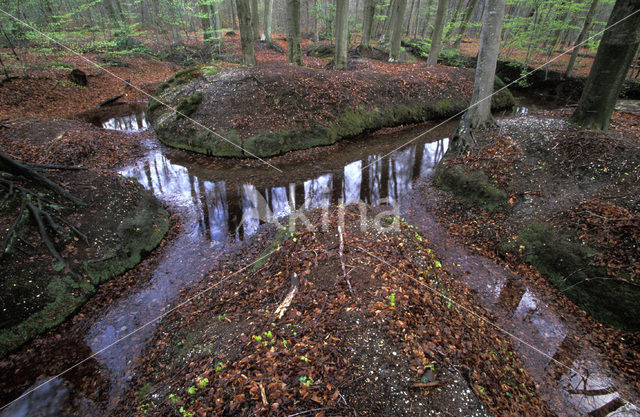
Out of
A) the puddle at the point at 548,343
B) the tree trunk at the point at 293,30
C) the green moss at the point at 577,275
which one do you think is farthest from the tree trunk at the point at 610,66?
the tree trunk at the point at 293,30

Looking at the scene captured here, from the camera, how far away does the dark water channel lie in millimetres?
3779

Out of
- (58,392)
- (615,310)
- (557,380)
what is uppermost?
(615,310)

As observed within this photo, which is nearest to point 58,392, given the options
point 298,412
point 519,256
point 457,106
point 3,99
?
point 298,412

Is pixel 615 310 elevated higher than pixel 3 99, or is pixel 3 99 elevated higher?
pixel 3 99

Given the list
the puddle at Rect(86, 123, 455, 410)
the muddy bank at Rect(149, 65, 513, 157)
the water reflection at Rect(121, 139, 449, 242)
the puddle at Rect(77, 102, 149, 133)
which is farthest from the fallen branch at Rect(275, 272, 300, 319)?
the puddle at Rect(77, 102, 149, 133)

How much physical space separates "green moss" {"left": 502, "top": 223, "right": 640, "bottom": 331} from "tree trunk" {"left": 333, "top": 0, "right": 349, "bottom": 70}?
43.5 ft

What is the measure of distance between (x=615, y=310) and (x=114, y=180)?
33.8 feet

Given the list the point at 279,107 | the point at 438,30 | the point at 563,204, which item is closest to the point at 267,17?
the point at 438,30

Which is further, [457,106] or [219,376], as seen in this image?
[457,106]

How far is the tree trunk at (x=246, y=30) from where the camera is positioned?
13.2m

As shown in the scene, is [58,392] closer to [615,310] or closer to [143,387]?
[143,387]

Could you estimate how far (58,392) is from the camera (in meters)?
3.74

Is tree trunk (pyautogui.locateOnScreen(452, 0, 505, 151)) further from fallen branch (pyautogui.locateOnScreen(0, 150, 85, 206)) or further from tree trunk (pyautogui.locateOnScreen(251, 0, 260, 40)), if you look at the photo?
tree trunk (pyautogui.locateOnScreen(251, 0, 260, 40))

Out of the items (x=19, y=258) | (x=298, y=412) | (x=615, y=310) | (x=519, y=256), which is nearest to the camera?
(x=298, y=412)
